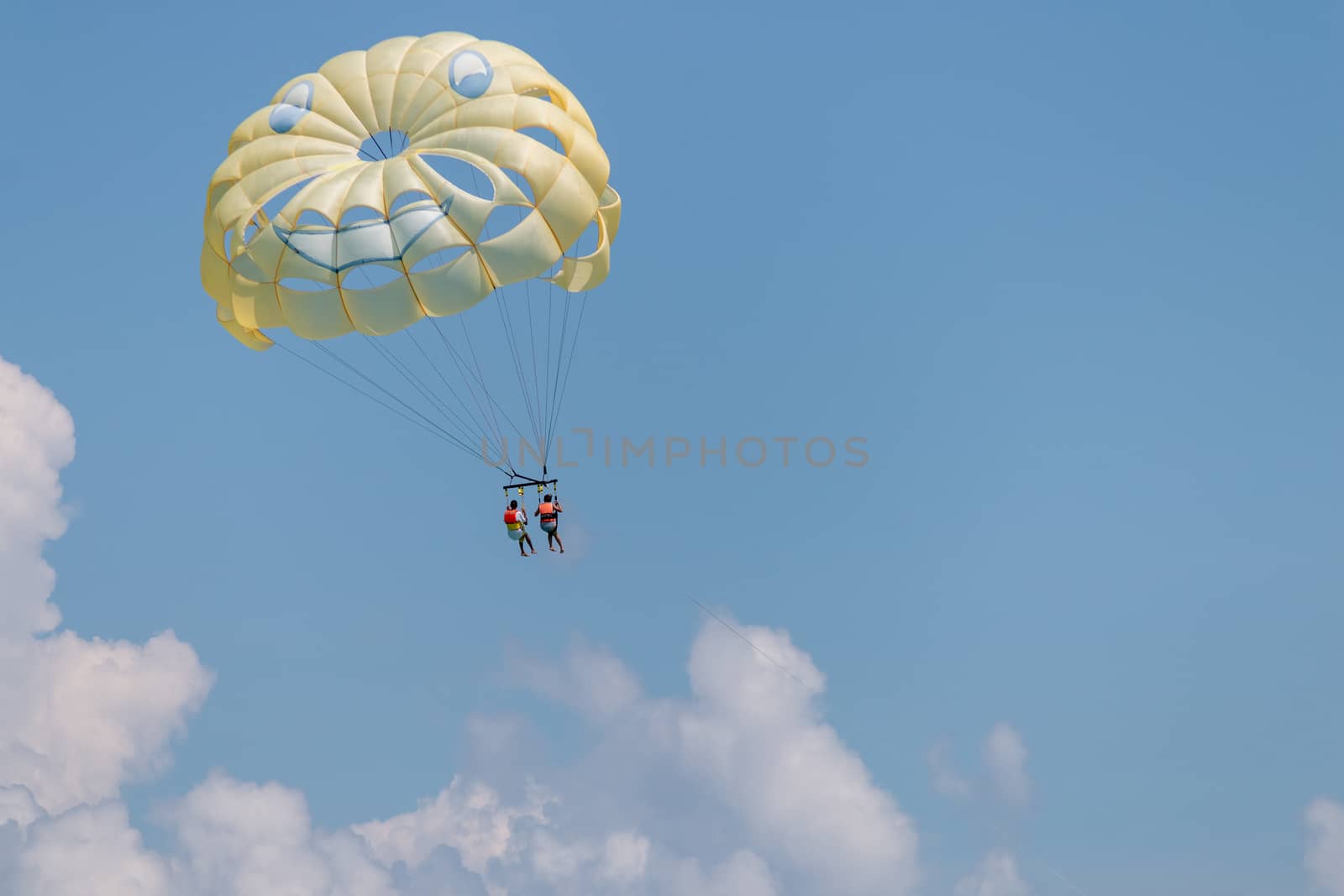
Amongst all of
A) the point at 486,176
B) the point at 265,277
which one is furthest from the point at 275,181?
the point at 486,176

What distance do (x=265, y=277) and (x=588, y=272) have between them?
19.0ft

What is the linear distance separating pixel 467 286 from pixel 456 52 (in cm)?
462

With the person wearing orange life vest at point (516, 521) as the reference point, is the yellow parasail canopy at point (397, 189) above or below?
above

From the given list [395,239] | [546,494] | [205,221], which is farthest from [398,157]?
[546,494]

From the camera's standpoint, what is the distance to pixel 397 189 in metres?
29.5

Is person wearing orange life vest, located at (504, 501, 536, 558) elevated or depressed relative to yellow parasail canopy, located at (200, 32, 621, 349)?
depressed

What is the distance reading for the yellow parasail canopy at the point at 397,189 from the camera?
29.7 metres

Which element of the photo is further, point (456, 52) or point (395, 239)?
point (456, 52)

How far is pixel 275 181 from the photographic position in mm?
30438

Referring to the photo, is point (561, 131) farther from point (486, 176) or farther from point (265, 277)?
point (265, 277)

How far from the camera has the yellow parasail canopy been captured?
29.7m

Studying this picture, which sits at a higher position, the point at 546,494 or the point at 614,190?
the point at 614,190

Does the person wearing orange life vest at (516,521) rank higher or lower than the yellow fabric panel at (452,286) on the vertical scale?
lower

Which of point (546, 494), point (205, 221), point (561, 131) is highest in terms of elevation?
point (561, 131)
